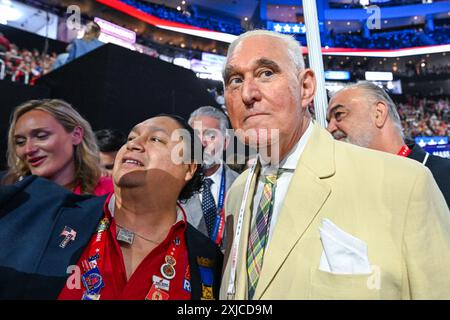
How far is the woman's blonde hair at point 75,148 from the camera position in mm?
1806

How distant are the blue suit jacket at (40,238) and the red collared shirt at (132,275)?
0.04 meters

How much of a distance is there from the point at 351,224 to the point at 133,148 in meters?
0.96

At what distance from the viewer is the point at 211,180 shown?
266cm

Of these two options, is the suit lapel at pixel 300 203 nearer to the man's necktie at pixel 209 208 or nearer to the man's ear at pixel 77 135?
the man's necktie at pixel 209 208

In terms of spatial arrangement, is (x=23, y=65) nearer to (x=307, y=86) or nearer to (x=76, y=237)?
(x=76, y=237)

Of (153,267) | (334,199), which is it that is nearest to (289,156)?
(334,199)

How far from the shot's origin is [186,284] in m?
1.32

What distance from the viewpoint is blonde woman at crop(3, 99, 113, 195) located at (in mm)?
1790

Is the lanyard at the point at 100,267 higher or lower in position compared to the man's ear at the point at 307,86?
lower

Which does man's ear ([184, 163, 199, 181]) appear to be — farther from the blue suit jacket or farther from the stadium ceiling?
the stadium ceiling

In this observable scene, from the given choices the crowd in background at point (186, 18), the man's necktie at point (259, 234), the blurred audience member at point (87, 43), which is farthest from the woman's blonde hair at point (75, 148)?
the crowd in background at point (186, 18)

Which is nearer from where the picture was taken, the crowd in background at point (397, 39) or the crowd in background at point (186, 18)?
the crowd in background at point (186, 18)

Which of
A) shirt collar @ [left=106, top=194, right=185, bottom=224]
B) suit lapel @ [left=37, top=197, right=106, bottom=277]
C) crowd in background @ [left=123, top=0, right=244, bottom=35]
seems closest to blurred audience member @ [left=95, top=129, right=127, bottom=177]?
shirt collar @ [left=106, top=194, right=185, bottom=224]

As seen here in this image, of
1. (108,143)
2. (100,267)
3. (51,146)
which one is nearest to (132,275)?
(100,267)
